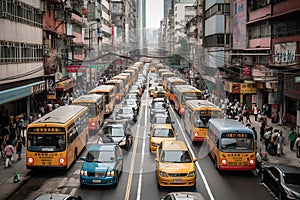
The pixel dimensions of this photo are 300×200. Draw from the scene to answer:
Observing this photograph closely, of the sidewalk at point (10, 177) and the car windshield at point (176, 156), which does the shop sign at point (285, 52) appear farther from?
the sidewalk at point (10, 177)

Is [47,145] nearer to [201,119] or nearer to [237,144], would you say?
[237,144]

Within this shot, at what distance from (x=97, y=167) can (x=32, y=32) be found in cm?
2308

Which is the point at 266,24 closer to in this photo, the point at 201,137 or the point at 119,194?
the point at 201,137

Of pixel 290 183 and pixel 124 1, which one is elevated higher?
pixel 124 1

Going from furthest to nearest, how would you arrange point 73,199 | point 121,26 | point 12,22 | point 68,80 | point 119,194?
point 121,26
point 68,80
point 12,22
point 119,194
point 73,199

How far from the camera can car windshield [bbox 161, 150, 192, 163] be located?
56.9 ft

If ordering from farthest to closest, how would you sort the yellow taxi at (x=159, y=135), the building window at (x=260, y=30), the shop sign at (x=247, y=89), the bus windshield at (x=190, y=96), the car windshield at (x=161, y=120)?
the shop sign at (x=247, y=89), the bus windshield at (x=190, y=96), the building window at (x=260, y=30), the car windshield at (x=161, y=120), the yellow taxi at (x=159, y=135)

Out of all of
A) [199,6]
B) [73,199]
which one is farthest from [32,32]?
[199,6]

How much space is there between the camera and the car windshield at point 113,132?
24328mm

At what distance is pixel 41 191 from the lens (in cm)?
1695

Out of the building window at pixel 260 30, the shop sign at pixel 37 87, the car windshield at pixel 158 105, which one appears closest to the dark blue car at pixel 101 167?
the shop sign at pixel 37 87

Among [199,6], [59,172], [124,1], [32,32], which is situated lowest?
[59,172]

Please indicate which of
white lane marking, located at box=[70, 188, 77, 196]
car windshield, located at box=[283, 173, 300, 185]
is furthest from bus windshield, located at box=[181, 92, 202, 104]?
car windshield, located at box=[283, 173, 300, 185]

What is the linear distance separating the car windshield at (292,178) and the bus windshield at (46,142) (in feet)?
29.9
